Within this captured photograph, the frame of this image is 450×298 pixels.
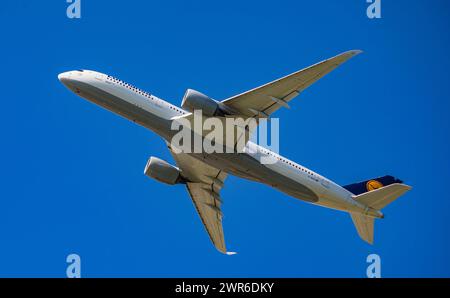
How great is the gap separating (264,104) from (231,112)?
2.07 meters

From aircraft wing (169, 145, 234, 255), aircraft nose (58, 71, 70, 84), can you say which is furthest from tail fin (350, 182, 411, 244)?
aircraft nose (58, 71, 70, 84)

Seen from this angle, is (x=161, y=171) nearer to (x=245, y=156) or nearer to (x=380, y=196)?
(x=245, y=156)

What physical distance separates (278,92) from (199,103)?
4.70 meters

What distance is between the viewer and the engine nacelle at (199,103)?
1544 inches

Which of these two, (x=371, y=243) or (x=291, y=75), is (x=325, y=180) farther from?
(x=291, y=75)

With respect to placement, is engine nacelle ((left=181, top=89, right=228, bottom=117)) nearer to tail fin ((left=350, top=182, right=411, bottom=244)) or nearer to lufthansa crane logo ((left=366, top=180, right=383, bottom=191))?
tail fin ((left=350, top=182, right=411, bottom=244))

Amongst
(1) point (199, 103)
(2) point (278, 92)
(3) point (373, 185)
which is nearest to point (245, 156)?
(1) point (199, 103)

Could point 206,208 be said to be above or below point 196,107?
below

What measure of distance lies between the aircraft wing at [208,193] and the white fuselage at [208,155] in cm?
411

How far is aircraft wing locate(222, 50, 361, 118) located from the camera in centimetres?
3653

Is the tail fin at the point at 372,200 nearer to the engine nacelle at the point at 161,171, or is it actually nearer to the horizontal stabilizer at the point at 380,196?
the horizontal stabilizer at the point at 380,196

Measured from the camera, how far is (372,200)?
146 feet

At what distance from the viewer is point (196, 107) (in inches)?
1547

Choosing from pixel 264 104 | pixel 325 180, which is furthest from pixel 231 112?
pixel 325 180
